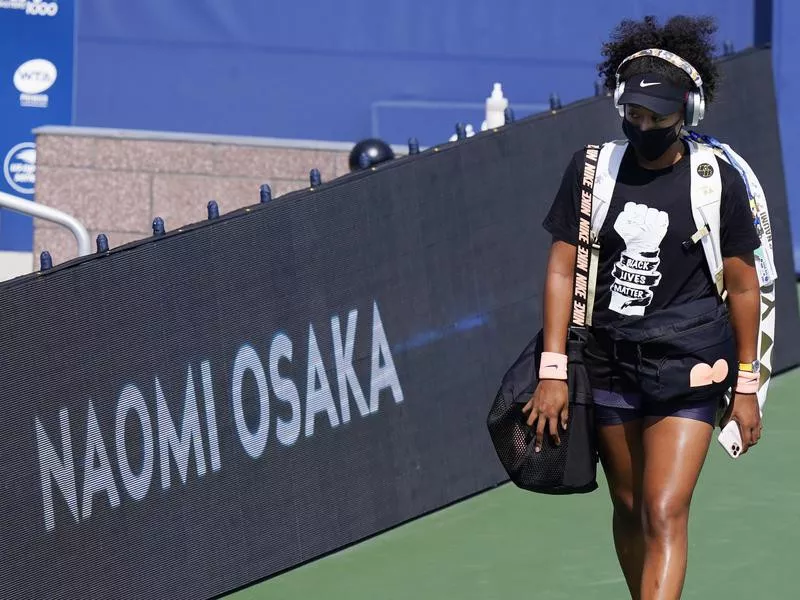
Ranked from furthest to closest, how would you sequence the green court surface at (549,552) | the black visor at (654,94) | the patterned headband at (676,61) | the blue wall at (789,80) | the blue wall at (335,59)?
1. the blue wall at (335,59)
2. the blue wall at (789,80)
3. the green court surface at (549,552)
4. the patterned headband at (676,61)
5. the black visor at (654,94)

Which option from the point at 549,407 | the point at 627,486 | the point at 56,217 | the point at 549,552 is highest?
the point at 56,217

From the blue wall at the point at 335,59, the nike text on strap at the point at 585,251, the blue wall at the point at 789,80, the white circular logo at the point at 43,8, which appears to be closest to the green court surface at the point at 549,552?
the nike text on strap at the point at 585,251

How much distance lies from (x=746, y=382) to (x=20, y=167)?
9981 millimetres

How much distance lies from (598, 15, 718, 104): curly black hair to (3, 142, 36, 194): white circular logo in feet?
31.0

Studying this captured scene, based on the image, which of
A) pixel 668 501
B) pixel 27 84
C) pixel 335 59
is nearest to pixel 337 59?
pixel 335 59

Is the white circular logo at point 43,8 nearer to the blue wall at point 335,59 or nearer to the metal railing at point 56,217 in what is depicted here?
the blue wall at point 335,59

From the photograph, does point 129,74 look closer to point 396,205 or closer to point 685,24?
point 396,205

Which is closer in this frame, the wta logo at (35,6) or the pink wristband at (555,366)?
the pink wristband at (555,366)

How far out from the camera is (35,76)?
46.3 ft

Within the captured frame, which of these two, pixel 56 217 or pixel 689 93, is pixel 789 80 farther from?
pixel 689 93

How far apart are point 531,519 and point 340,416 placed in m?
1.10

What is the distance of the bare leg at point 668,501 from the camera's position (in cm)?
511

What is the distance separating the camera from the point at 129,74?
14.0 meters

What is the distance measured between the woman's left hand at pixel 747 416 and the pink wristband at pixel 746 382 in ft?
0.05
